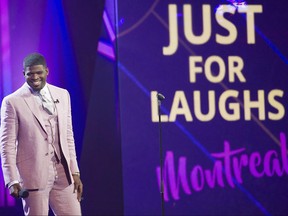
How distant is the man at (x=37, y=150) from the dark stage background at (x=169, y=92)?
3.11ft

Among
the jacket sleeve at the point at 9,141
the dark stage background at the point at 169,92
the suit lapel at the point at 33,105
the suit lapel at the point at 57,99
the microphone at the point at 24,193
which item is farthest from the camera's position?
the dark stage background at the point at 169,92

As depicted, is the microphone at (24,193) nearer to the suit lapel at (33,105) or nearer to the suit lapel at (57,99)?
the suit lapel at (33,105)

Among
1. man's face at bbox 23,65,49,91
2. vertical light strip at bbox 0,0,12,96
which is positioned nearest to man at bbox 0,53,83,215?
man's face at bbox 23,65,49,91

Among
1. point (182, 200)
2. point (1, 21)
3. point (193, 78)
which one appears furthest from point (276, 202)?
point (1, 21)

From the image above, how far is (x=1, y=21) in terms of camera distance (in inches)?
184

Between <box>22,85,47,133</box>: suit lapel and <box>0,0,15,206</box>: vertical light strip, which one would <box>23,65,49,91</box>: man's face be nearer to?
<box>22,85,47,133</box>: suit lapel

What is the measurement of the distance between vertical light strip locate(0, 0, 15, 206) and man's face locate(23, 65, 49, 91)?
911 mm

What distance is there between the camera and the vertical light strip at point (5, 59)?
182 inches

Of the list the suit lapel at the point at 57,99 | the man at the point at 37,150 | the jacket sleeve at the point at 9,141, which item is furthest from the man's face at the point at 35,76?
the jacket sleeve at the point at 9,141

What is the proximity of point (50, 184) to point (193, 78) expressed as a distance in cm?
202

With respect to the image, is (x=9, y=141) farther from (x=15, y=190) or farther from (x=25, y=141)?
(x=15, y=190)

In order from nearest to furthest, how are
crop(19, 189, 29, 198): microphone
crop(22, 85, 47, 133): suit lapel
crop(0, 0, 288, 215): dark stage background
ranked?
crop(19, 189, 29, 198): microphone < crop(22, 85, 47, 133): suit lapel < crop(0, 0, 288, 215): dark stage background

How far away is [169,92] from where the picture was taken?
500cm

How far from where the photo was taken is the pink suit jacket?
357cm
